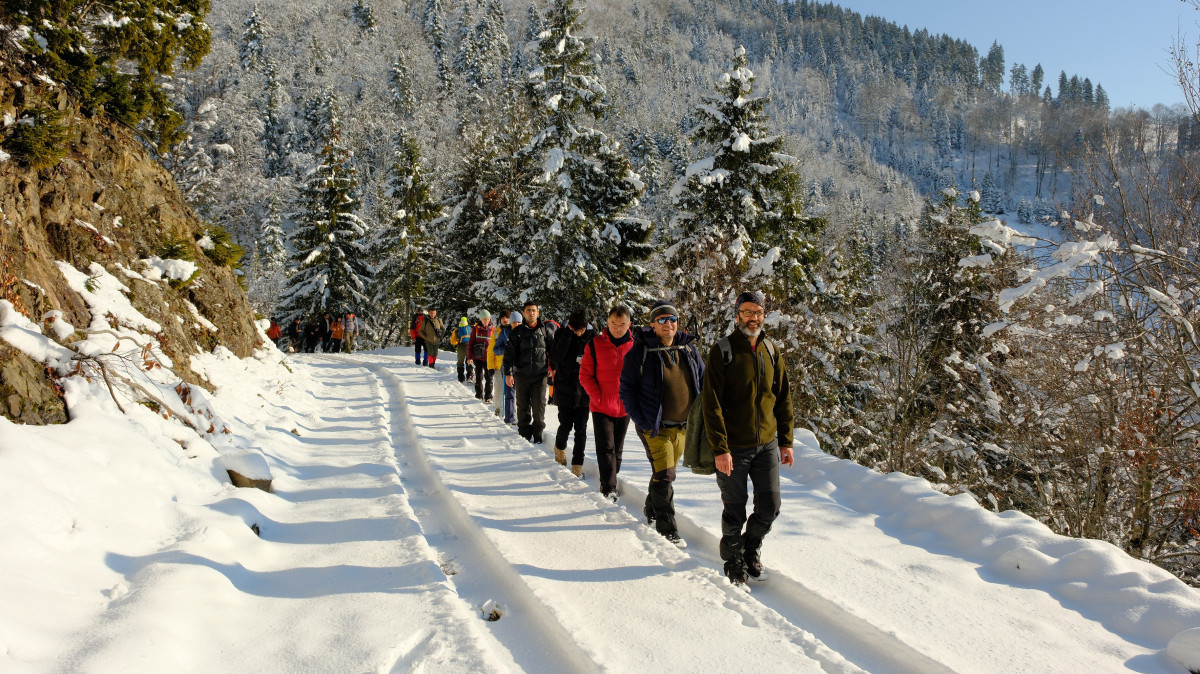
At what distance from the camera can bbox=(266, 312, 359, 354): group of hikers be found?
Result: 25.2 meters

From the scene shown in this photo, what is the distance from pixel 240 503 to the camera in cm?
536

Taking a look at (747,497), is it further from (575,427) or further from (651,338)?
(575,427)

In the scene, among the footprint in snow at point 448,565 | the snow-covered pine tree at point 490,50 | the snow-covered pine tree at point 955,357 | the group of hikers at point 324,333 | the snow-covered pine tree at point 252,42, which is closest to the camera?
the footprint in snow at point 448,565

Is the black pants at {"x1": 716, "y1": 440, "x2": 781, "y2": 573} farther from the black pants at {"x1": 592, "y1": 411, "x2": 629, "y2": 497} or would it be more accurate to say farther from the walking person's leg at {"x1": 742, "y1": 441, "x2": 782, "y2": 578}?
the black pants at {"x1": 592, "y1": 411, "x2": 629, "y2": 497}

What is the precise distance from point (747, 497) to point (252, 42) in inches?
5077

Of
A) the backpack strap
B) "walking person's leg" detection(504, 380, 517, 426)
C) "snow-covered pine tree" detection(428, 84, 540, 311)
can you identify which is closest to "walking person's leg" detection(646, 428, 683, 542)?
the backpack strap

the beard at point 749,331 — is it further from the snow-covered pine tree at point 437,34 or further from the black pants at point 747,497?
the snow-covered pine tree at point 437,34

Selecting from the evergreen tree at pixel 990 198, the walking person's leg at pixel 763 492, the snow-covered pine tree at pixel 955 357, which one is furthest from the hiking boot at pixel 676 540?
the evergreen tree at pixel 990 198

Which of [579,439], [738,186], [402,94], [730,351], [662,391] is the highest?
[402,94]

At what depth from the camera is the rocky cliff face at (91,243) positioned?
541 centimetres

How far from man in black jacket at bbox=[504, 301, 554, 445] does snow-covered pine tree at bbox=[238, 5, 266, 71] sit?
118 metres

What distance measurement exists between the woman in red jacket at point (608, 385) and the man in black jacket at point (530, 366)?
237cm

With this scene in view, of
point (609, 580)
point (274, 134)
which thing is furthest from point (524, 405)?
point (274, 134)

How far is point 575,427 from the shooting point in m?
7.22
